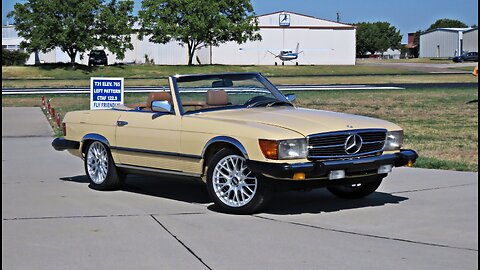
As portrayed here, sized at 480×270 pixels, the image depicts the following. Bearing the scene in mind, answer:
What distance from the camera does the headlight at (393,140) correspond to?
8379 mm

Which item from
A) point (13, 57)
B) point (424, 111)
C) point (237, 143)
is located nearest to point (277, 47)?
point (13, 57)

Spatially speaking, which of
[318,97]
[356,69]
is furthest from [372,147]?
[356,69]

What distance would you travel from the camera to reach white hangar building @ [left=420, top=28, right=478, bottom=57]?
113875mm

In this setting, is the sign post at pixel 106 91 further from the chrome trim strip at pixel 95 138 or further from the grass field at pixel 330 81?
the grass field at pixel 330 81

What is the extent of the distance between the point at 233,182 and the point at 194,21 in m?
66.6

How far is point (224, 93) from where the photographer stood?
911 centimetres

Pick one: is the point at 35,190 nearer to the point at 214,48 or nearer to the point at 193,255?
the point at 193,255

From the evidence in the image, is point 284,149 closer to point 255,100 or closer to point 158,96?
point 255,100

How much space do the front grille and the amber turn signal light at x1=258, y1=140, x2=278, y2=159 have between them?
35 centimetres

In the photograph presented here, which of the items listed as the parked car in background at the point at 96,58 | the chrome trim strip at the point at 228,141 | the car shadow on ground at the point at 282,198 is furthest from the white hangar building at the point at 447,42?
the chrome trim strip at the point at 228,141

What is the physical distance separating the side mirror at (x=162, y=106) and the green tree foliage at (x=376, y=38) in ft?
462

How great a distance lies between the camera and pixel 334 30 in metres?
92.0

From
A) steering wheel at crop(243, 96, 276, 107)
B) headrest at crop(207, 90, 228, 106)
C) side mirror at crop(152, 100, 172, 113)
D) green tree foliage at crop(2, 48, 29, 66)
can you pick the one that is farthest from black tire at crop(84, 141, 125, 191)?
green tree foliage at crop(2, 48, 29, 66)

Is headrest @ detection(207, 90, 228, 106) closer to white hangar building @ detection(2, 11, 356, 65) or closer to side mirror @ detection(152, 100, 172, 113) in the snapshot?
side mirror @ detection(152, 100, 172, 113)
